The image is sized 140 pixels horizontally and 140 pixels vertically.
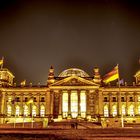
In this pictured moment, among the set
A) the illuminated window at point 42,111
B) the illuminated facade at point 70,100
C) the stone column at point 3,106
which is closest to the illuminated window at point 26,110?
the illuminated facade at point 70,100

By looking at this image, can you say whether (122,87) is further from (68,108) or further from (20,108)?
(20,108)

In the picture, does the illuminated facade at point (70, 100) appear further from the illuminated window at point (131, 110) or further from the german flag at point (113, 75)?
the german flag at point (113, 75)

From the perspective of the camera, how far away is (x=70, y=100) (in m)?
103

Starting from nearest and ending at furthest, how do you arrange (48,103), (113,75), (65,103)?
1. (113,75)
2. (65,103)
3. (48,103)

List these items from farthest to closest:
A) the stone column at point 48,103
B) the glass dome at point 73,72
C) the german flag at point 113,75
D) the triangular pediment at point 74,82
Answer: the glass dome at point 73,72, the stone column at point 48,103, the triangular pediment at point 74,82, the german flag at point 113,75

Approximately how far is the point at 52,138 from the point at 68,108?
7265cm

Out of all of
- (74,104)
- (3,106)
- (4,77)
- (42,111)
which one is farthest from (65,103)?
(4,77)

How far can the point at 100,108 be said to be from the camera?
337 feet

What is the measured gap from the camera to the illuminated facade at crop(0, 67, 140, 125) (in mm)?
102250

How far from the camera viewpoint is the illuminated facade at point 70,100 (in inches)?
4026

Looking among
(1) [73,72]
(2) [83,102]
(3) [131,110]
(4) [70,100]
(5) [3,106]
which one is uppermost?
(1) [73,72]

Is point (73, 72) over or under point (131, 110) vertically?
over

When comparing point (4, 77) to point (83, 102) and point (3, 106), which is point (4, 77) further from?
point (83, 102)

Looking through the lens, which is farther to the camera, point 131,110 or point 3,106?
point 3,106
